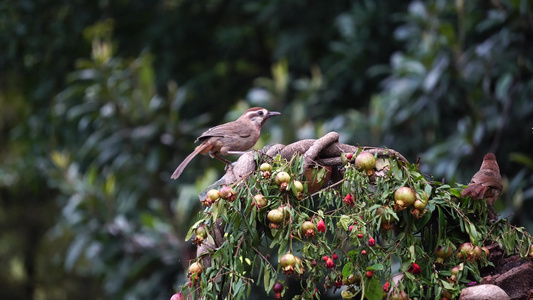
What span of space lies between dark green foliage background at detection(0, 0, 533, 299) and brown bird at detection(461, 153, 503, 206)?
5.19 feet

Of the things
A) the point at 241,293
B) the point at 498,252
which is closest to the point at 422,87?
the point at 498,252

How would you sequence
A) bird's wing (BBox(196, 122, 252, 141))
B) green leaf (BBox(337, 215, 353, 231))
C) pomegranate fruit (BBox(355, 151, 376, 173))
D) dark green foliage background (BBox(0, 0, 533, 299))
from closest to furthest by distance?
green leaf (BBox(337, 215, 353, 231)) < pomegranate fruit (BBox(355, 151, 376, 173)) < bird's wing (BBox(196, 122, 252, 141)) < dark green foliage background (BBox(0, 0, 533, 299))

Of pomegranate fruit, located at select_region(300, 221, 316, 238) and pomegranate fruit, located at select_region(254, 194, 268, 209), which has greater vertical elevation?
pomegranate fruit, located at select_region(254, 194, 268, 209)

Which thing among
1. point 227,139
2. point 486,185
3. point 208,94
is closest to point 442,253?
point 486,185

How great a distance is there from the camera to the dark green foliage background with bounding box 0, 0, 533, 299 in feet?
14.3

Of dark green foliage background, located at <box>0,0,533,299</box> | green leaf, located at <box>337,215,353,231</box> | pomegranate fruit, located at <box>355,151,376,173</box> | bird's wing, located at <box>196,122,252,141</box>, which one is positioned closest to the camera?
green leaf, located at <box>337,215,353,231</box>

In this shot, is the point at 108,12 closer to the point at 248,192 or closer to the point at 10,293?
the point at 10,293

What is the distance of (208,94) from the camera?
6.83 meters

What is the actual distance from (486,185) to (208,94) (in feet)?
17.9

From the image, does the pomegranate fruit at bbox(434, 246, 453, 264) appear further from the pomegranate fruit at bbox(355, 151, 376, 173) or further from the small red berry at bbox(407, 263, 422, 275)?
the pomegranate fruit at bbox(355, 151, 376, 173)

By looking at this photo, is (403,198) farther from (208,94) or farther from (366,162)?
(208,94)

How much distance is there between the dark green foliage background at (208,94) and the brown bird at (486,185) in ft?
5.19

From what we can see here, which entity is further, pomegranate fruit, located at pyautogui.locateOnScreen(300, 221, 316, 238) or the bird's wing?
the bird's wing

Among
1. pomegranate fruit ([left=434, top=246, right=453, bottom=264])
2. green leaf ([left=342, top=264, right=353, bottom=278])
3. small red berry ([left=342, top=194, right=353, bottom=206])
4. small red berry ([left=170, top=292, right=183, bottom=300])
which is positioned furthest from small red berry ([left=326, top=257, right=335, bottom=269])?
small red berry ([left=170, top=292, right=183, bottom=300])
